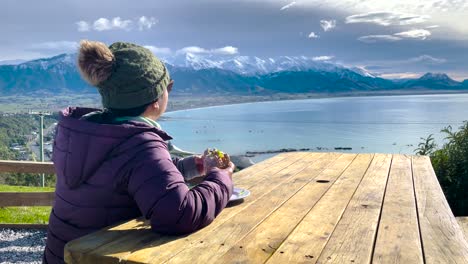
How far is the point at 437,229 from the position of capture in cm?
187

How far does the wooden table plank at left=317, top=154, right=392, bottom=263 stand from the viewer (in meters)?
1.52

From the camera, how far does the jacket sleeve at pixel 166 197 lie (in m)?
1.58

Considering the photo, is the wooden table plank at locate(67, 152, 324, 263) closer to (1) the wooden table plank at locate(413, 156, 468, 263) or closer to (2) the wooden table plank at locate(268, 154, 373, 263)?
(2) the wooden table plank at locate(268, 154, 373, 263)

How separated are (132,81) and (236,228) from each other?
2.46ft

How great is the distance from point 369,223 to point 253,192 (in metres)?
0.83

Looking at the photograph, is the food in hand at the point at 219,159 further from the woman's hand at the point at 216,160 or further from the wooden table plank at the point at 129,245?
the wooden table plank at the point at 129,245

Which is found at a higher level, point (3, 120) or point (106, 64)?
point (106, 64)

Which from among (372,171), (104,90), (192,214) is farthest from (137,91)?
(372,171)

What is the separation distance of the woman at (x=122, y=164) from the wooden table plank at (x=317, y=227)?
1.18ft

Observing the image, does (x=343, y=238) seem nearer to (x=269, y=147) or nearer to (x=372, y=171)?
(x=372, y=171)

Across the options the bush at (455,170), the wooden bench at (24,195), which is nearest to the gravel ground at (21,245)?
the wooden bench at (24,195)

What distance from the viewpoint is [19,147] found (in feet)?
264

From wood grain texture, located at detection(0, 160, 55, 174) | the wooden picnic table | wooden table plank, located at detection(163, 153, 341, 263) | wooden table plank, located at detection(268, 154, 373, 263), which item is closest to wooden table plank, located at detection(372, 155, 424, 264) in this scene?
the wooden picnic table

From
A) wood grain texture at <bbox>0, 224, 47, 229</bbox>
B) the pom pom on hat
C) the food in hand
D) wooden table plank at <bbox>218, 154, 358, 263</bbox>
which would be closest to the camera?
wooden table plank at <bbox>218, 154, 358, 263</bbox>
